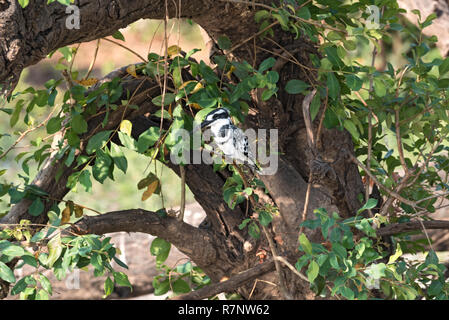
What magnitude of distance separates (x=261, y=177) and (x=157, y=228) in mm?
292

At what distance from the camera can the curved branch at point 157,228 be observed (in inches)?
54.9

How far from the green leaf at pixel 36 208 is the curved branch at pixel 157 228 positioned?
0.31ft

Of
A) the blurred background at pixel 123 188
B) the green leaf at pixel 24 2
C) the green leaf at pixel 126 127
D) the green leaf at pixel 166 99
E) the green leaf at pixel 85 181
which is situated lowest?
the blurred background at pixel 123 188

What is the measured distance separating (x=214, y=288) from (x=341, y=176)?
1.55 ft

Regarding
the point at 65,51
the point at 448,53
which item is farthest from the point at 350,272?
the point at 448,53

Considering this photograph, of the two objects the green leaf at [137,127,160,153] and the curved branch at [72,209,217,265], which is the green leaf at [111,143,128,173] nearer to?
the green leaf at [137,127,160,153]

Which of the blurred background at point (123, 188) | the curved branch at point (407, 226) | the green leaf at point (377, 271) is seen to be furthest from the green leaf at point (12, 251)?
the curved branch at point (407, 226)

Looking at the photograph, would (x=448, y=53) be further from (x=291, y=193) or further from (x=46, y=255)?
(x=46, y=255)

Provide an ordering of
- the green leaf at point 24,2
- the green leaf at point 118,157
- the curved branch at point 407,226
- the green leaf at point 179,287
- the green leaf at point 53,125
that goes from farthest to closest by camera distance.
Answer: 1. the green leaf at point 179,287
2. the curved branch at point 407,226
3. the green leaf at point 53,125
4. the green leaf at point 118,157
5. the green leaf at point 24,2

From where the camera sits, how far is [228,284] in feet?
4.53

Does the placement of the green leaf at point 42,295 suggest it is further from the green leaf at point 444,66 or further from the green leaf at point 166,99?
the green leaf at point 444,66

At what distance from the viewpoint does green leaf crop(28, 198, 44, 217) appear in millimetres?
1363

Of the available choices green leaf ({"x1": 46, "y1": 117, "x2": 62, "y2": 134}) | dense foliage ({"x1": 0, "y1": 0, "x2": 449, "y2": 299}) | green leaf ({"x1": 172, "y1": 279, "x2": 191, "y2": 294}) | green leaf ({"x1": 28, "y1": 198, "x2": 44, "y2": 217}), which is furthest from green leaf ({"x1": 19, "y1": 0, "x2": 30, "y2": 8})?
green leaf ({"x1": 172, "y1": 279, "x2": 191, "y2": 294})

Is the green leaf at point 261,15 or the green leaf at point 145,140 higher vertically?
the green leaf at point 261,15
